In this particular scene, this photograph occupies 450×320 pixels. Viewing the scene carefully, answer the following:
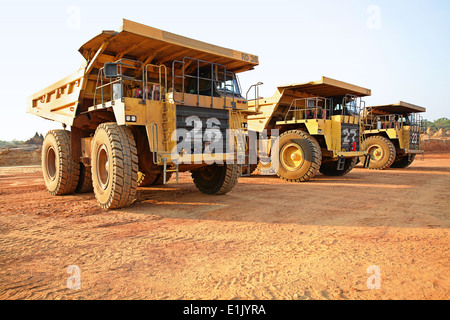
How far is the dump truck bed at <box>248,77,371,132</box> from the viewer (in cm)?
1120

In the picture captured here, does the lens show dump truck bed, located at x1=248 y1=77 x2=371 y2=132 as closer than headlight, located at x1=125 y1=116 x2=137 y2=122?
No

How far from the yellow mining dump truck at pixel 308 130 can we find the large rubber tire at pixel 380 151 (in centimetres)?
322

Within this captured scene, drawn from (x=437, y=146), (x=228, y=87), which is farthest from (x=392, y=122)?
(x=437, y=146)

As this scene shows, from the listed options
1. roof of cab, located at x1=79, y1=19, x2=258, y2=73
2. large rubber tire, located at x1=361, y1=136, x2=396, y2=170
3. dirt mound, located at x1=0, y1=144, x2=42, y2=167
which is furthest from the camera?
dirt mound, located at x1=0, y1=144, x2=42, y2=167

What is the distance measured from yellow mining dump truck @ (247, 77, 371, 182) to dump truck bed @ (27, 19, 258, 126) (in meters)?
3.99

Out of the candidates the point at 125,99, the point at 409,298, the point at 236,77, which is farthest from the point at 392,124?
the point at 409,298

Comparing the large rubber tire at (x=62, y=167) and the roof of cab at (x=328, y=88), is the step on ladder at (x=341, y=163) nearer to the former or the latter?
the roof of cab at (x=328, y=88)

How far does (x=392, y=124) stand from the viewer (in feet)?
52.2

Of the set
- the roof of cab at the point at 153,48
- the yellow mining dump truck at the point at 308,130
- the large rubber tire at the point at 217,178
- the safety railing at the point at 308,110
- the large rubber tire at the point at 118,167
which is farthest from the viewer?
the safety railing at the point at 308,110

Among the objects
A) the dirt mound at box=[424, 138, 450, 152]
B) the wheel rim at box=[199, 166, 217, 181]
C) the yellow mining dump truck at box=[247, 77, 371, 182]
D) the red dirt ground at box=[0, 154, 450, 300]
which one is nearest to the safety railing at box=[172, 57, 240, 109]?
the wheel rim at box=[199, 166, 217, 181]

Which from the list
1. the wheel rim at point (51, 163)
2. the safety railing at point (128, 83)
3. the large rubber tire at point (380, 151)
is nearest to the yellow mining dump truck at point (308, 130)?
the large rubber tire at point (380, 151)

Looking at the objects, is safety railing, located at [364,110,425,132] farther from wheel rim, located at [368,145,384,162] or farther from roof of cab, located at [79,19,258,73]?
roof of cab, located at [79,19,258,73]

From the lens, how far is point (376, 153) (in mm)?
15406

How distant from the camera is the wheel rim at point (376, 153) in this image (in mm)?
15125
